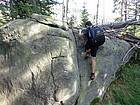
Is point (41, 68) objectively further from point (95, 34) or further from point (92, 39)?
point (95, 34)

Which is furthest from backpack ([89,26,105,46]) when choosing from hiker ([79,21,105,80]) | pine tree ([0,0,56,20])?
pine tree ([0,0,56,20])

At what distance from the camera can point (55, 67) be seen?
698cm

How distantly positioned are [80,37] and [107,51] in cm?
120

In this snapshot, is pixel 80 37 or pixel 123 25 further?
pixel 123 25

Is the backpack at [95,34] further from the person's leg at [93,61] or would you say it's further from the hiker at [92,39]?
the person's leg at [93,61]

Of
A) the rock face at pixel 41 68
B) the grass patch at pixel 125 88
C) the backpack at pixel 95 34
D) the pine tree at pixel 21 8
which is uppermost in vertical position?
the pine tree at pixel 21 8

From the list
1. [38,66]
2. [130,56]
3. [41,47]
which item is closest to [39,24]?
[41,47]

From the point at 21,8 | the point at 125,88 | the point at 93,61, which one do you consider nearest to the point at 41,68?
the point at 93,61

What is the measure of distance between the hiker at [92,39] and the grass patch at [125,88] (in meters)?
1.09

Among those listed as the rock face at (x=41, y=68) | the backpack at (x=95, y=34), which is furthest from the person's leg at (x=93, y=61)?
the backpack at (x=95, y=34)

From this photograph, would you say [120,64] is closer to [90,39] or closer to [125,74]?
[125,74]

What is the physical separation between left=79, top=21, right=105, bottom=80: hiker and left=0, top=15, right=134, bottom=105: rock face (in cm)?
39

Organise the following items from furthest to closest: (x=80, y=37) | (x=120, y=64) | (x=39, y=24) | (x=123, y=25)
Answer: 1. (x=123, y=25)
2. (x=120, y=64)
3. (x=80, y=37)
4. (x=39, y=24)

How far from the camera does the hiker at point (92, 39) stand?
7500 millimetres
